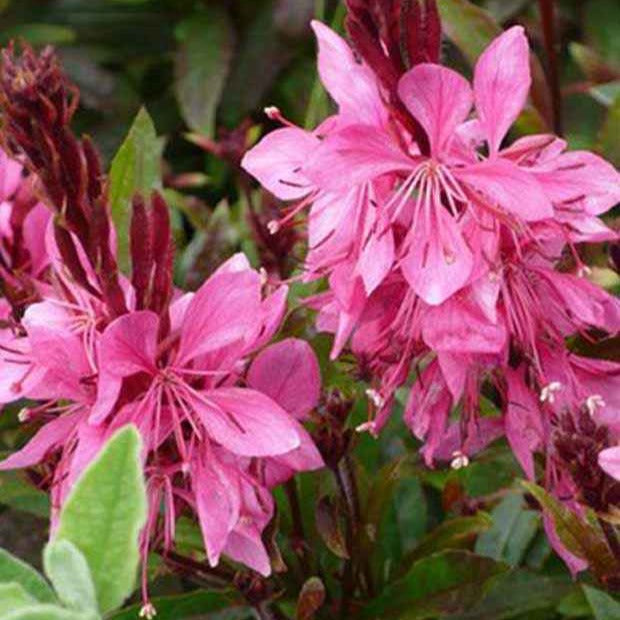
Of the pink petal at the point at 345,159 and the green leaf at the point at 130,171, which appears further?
the green leaf at the point at 130,171

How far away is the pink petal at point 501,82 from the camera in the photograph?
865mm

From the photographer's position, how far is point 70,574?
714mm

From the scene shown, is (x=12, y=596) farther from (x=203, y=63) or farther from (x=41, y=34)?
(x=41, y=34)

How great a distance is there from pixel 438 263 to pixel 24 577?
→ 27cm

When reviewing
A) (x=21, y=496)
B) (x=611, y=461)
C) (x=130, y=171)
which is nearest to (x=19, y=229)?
(x=130, y=171)

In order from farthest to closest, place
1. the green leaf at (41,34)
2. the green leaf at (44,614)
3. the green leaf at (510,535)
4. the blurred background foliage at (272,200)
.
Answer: the green leaf at (41,34), the green leaf at (510,535), the blurred background foliage at (272,200), the green leaf at (44,614)

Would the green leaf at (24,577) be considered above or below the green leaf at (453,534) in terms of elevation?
above

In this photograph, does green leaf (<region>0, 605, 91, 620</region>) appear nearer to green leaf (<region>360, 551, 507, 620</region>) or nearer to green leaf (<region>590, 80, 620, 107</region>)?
green leaf (<region>360, 551, 507, 620</region>)

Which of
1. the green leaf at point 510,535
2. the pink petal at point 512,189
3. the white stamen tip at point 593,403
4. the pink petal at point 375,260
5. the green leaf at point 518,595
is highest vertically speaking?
the pink petal at point 512,189

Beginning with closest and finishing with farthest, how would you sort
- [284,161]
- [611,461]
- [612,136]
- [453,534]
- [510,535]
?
[611,461] → [284,161] → [453,534] → [510,535] → [612,136]

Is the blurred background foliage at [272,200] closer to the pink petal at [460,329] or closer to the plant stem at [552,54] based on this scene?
the plant stem at [552,54]

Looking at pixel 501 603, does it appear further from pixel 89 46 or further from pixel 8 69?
pixel 89 46

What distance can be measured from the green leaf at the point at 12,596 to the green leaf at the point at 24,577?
0.05 meters

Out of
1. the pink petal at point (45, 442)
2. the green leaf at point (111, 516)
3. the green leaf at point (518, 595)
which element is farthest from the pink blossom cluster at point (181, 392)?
the green leaf at point (518, 595)
